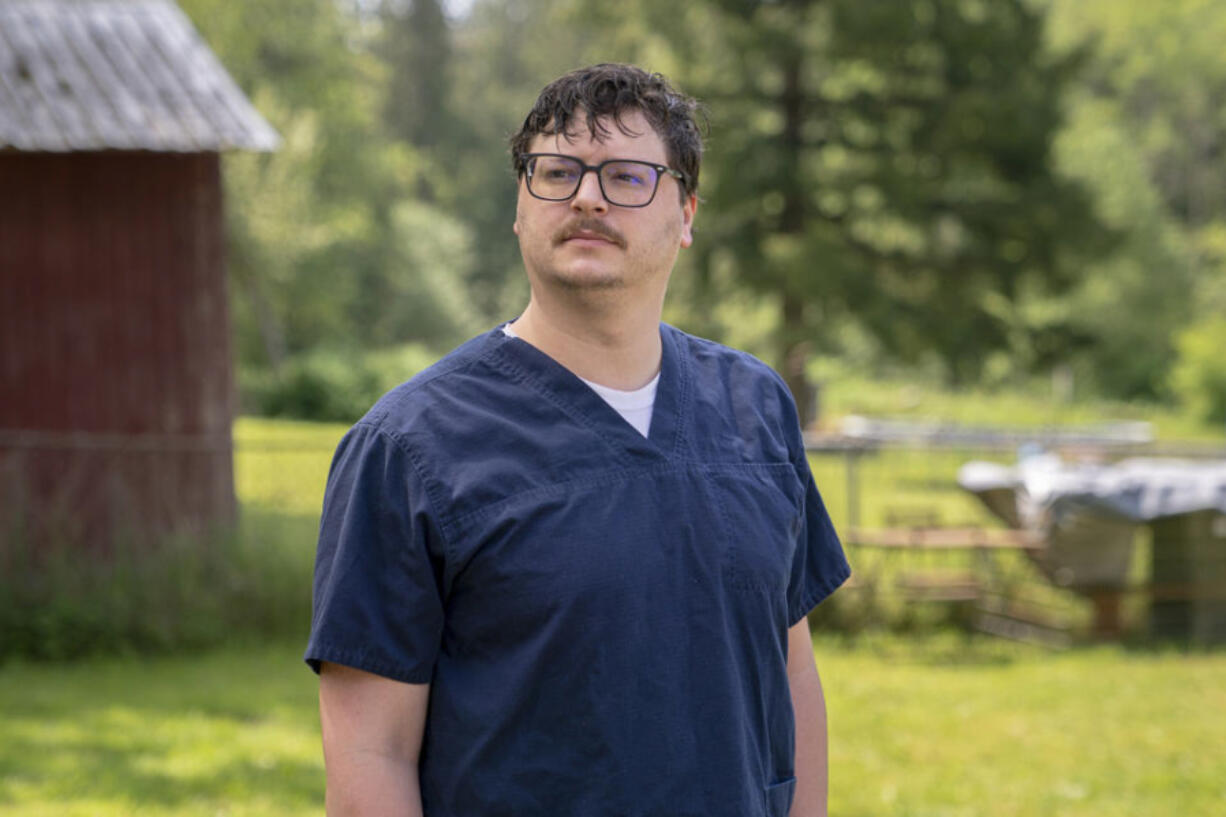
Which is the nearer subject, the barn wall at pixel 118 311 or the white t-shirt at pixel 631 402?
the white t-shirt at pixel 631 402

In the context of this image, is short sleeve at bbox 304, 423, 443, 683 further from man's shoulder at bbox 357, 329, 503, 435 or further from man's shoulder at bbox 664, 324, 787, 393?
man's shoulder at bbox 664, 324, 787, 393

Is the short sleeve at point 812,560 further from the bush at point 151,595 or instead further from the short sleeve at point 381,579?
the bush at point 151,595

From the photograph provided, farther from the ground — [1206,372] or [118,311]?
[118,311]

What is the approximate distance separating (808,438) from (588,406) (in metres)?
14.4

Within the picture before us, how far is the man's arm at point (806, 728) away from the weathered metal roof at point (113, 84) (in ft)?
27.6

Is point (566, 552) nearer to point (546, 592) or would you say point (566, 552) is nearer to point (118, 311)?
point (546, 592)

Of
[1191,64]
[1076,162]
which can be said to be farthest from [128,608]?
[1191,64]

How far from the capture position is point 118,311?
1115 cm

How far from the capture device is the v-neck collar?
2.14 m

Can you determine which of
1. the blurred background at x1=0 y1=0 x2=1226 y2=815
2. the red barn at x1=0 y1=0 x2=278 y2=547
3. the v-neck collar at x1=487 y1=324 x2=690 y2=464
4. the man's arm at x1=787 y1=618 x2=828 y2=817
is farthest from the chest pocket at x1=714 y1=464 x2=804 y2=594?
the red barn at x1=0 y1=0 x2=278 y2=547

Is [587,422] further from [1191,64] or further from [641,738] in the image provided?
[1191,64]

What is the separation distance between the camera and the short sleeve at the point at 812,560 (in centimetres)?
245

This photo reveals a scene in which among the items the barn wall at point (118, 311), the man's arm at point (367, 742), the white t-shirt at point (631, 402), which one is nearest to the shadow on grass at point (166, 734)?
the barn wall at point (118, 311)

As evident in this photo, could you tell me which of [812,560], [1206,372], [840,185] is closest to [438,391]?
[812,560]
